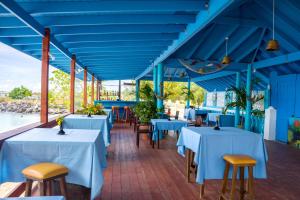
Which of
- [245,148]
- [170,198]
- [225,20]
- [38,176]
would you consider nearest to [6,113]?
[38,176]

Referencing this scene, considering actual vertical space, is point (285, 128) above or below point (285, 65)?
below

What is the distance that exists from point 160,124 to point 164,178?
2.27 m

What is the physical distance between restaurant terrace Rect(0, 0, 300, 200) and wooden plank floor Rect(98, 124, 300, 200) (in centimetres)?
2

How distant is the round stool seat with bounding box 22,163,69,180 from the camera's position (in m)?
2.36

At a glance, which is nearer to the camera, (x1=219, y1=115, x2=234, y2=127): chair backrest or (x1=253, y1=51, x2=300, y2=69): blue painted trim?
(x1=253, y1=51, x2=300, y2=69): blue painted trim

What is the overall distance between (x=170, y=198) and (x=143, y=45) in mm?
4440

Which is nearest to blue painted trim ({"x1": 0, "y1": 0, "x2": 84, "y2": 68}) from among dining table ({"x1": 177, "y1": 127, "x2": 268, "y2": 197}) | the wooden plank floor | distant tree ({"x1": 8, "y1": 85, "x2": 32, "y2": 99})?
distant tree ({"x1": 8, "y1": 85, "x2": 32, "y2": 99})

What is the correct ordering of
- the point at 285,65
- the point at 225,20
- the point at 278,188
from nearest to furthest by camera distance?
the point at 278,188 → the point at 225,20 → the point at 285,65

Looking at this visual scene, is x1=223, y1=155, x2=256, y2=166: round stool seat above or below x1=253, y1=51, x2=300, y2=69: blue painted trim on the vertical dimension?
below

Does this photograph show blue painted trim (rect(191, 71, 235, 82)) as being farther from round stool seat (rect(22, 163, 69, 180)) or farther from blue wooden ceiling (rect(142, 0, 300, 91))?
round stool seat (rect(22, 163, 69, 180))

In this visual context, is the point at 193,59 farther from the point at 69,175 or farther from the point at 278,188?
the point at 69,175

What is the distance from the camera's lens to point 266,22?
615 centimetres

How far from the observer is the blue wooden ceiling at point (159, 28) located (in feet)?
12.5

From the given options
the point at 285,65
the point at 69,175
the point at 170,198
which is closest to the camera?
the point at 69,175
